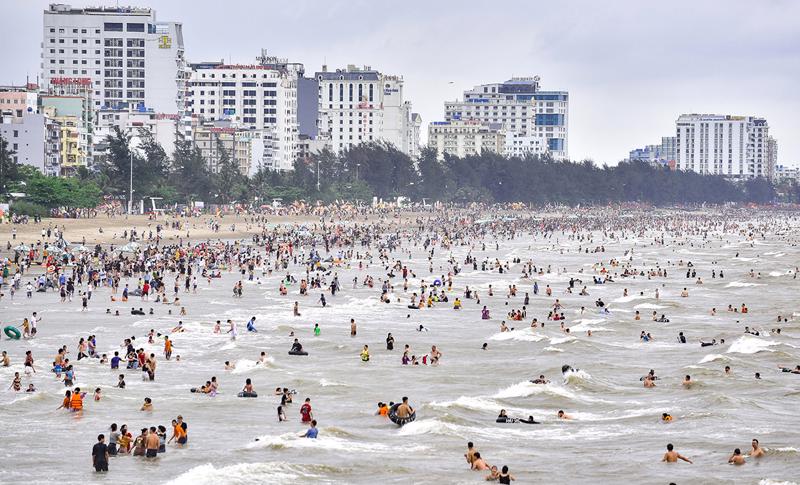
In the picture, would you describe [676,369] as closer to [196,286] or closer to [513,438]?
[513,438]

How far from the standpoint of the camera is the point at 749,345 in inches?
1929

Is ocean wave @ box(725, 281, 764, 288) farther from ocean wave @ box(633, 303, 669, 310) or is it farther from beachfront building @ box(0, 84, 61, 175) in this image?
beachfront building @ box(0, 84, 61, 175)

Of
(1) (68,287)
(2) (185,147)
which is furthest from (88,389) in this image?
(2) (185,147)

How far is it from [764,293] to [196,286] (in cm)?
3291

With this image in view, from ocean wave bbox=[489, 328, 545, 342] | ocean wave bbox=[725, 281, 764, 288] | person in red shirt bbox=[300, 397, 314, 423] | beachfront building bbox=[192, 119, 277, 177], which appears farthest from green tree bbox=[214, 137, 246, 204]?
person in red shirt bbox=[300, 397, 314, 423]

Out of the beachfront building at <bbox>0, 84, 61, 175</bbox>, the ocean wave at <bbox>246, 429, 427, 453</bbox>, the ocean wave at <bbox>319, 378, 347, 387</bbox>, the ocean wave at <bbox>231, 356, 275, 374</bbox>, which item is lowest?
the ocean wave at <bbox>246, 429, 427, 453</bbox>

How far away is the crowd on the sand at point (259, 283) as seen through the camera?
113 ft

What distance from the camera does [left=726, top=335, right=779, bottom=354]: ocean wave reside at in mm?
48125

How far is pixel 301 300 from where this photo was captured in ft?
213

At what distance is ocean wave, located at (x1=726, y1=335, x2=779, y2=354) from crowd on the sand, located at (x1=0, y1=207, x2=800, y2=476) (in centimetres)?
124

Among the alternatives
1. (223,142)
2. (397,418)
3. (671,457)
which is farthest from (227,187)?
(671,457)

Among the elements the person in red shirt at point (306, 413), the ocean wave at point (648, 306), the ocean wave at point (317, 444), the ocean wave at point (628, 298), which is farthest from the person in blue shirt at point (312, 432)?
the ocean wave at point (628, 298)

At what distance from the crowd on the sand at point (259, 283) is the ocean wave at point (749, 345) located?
1242mm

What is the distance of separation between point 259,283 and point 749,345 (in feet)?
105
